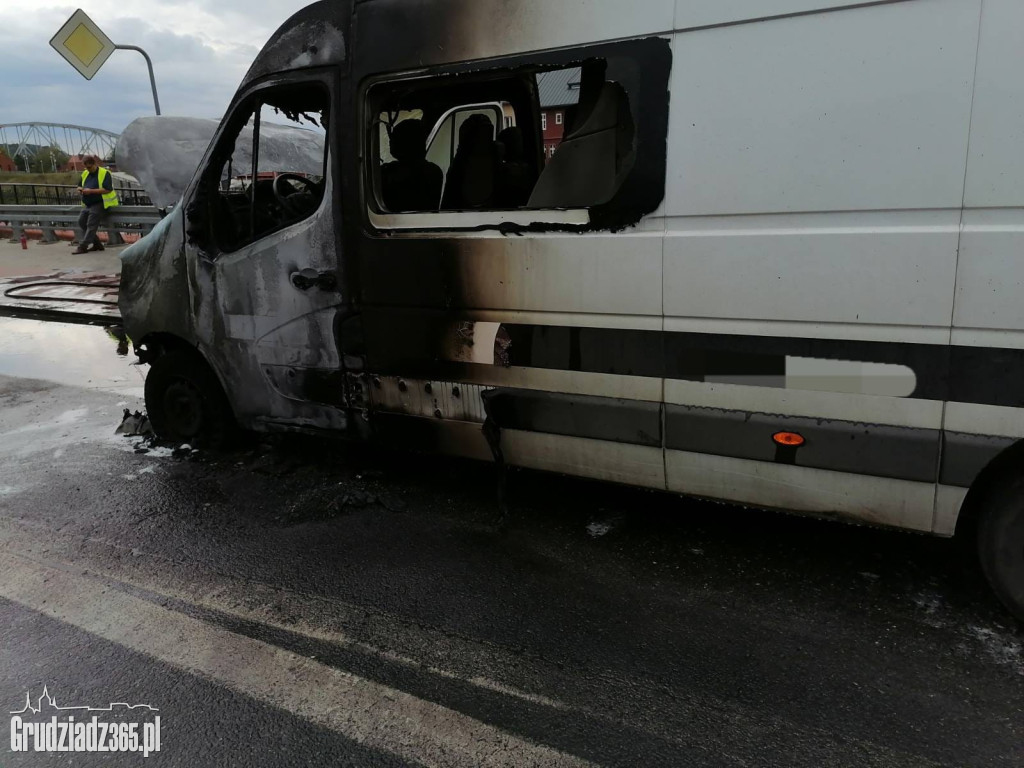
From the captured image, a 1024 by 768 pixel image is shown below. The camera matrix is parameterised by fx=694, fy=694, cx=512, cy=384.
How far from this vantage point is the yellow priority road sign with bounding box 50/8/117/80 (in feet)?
30.0

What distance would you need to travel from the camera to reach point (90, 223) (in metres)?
14.7

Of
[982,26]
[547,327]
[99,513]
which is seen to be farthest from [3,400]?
[982,26]

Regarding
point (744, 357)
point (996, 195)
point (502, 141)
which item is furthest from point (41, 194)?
point (996, 195)

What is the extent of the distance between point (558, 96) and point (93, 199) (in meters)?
14.2

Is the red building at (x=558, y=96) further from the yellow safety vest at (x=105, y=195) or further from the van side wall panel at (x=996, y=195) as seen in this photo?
the yellow safety vest at (x=105, y=195)

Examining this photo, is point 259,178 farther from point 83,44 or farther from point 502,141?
point 83,44

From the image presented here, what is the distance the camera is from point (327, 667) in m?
2.53

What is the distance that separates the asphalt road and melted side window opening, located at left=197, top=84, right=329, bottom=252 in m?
1.56

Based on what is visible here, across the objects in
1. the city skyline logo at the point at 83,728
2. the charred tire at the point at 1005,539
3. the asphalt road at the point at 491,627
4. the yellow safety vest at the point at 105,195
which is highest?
the yellow safety vest at the point at 105,195

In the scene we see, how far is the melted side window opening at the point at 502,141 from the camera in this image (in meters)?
2.98

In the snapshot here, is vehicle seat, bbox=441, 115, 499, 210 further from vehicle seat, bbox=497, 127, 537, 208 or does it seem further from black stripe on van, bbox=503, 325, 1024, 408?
black stripe on van, bbox=503, 325, 1024, 408

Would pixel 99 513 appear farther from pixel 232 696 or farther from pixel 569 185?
pixel 569 185

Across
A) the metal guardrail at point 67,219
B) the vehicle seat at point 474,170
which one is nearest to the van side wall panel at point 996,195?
the vehicle seat at point 474,170

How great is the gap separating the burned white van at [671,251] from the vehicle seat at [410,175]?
21 millimetres
